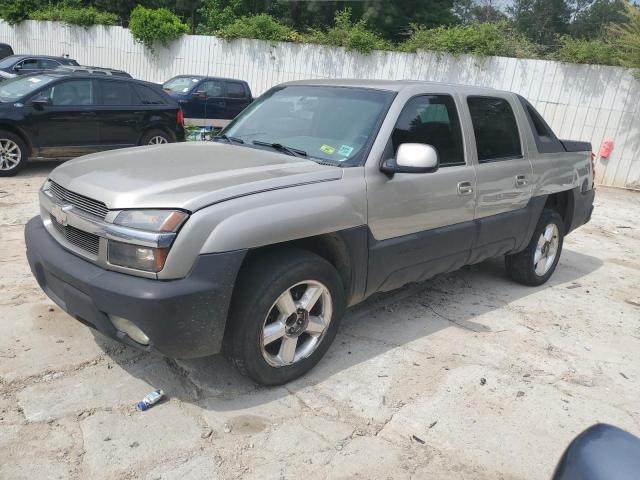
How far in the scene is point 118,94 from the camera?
9148 mm

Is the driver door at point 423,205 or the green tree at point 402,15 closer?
the driver door at point 423,205

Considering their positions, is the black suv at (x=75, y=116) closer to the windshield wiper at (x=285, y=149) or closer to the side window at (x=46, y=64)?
the windshield wiper at (x=285, y=149)

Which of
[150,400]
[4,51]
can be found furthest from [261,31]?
[150,400]

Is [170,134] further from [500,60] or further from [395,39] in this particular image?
[395,39]

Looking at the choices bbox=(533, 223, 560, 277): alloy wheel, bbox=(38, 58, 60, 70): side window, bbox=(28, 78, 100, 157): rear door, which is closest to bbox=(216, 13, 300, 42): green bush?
bbox=(38, 58, 60, 70): side window

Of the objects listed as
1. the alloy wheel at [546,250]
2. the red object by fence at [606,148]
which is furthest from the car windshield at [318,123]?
the red object by fence at [606,148]

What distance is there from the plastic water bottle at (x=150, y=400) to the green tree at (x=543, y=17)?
38.9m

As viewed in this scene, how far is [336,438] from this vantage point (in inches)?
115

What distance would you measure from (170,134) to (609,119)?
9.33 metres

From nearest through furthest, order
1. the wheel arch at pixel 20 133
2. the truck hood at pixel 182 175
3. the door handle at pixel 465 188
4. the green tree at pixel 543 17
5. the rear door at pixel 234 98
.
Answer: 1. the truck hood at pixel 182 175
2. the door handle at pixel 465 188
3. the wheel arch at pixel 20 133
4. the rear door at pixel 234 98
5. the green tree at pixel 543 17

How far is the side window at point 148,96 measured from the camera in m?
9.45

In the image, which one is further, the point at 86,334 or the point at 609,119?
the point at 609,119

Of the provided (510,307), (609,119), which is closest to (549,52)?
(609,119)

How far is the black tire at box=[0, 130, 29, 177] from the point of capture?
790 cm
